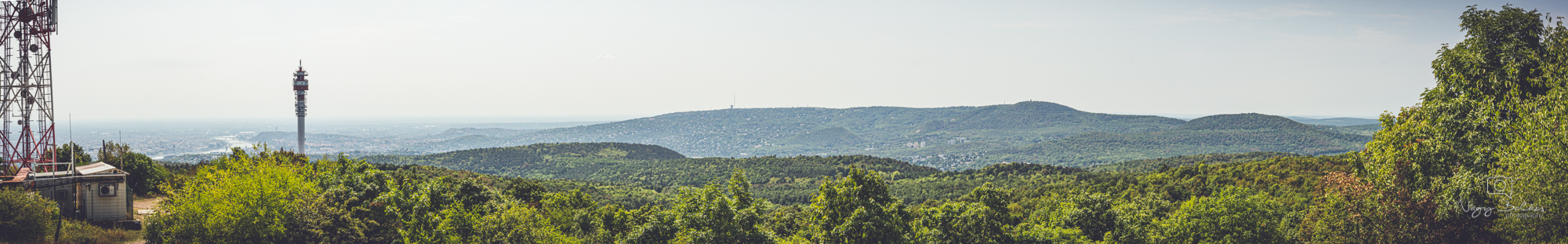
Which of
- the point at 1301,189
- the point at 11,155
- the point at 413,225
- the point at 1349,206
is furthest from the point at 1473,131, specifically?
the point at 11,155

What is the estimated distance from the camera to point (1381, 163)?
14.9 meters

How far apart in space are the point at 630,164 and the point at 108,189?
135 m

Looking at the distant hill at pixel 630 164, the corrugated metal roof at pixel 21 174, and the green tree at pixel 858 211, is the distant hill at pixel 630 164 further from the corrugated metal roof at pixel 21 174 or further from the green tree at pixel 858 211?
the corrugated metal roof at pixel 21 174

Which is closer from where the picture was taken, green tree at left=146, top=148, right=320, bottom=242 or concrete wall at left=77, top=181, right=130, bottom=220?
green tree at left=146, top=148, right=320, bottom=242

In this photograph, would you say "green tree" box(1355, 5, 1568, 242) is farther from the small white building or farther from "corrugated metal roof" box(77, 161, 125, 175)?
"corrugated metal roof" box(77, 161, 125, 175)

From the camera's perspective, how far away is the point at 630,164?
15925 centimetres

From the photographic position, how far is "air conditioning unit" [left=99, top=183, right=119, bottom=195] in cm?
2522

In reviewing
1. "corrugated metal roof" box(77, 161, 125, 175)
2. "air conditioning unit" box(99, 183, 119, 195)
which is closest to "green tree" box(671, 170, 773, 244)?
"air conditioning unit" box(99, 183, 119, 195)

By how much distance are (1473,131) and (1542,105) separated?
1241mm

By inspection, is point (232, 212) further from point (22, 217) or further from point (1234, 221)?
point (1234, 221)

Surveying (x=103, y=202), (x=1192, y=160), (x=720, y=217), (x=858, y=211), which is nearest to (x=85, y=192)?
(x=103, y=202)

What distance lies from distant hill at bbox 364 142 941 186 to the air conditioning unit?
88873mm

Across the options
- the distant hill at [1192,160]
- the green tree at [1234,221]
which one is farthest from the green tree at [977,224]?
the distant hill at [1192,160]

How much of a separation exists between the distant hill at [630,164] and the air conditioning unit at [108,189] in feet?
292
